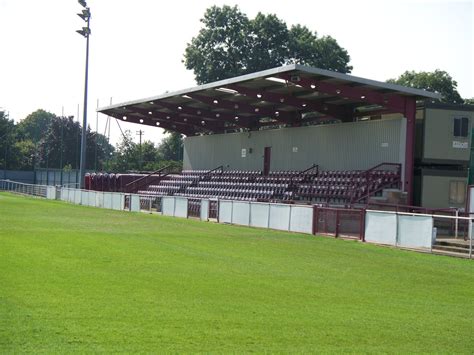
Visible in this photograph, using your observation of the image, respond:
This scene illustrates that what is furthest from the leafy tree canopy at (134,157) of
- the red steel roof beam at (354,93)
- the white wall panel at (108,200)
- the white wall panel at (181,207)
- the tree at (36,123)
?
the tree at (36,123)

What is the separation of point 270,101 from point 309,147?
505 cm

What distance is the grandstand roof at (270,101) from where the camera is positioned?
32.5 m

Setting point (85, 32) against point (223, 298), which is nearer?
point (223, 298)

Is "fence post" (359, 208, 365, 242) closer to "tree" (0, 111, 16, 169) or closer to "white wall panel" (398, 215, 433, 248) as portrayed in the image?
"white wall panel" (398, 215, 433, 248)

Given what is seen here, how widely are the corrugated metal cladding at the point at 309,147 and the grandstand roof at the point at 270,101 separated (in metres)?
0.93

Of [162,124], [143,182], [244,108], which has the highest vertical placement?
[244,108]

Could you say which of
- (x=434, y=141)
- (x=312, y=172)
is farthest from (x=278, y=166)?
(x=434, y=141)

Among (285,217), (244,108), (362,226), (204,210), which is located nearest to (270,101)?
(244,108)

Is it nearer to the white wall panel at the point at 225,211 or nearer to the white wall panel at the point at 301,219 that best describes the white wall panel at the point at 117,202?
the white wall panel at the point at 225,211

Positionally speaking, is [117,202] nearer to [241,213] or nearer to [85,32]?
[85,32]

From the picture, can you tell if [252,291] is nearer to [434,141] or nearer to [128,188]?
[434,141]

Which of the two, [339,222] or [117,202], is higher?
[339,222]

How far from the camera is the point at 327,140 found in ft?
130

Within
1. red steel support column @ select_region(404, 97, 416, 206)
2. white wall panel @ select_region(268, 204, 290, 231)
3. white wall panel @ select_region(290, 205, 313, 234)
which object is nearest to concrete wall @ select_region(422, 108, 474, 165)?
red steel support column @ select_region(404, 97, 416, 206)
